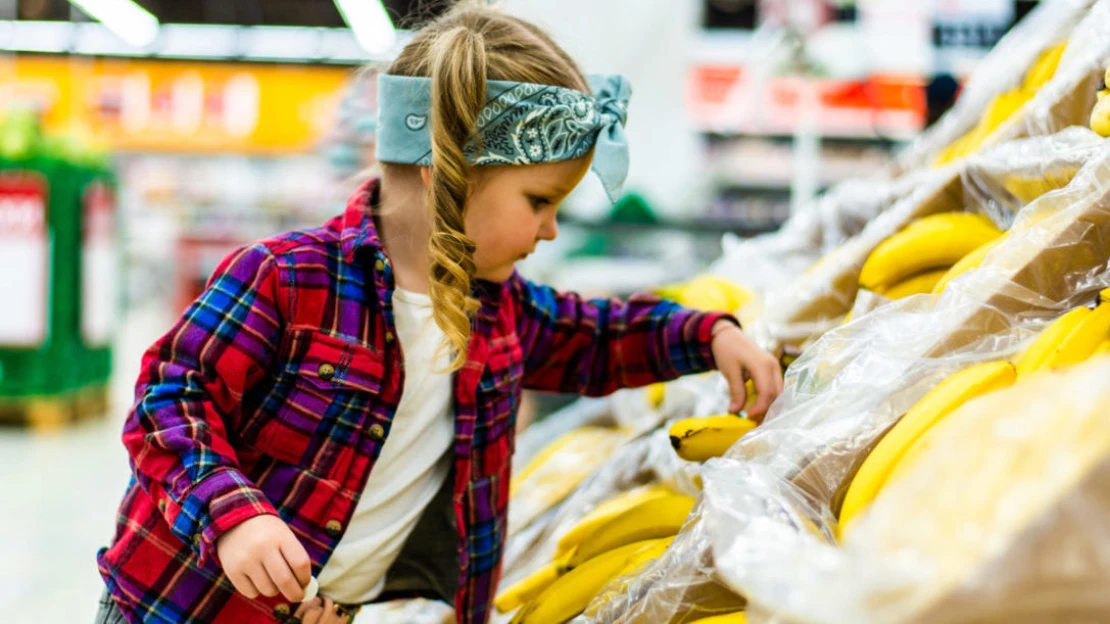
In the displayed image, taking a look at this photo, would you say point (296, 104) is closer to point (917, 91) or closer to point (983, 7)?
point (917, 91)

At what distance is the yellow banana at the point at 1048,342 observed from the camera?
2.83ft

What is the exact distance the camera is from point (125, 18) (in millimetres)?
8773

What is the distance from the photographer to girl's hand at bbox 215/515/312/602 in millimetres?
906

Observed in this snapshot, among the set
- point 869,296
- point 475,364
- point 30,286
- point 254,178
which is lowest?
point 254,178

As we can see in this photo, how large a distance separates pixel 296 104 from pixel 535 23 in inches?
452

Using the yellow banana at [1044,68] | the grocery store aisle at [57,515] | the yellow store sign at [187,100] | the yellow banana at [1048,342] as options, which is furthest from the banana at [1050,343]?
the yellow store sign at [187,100]

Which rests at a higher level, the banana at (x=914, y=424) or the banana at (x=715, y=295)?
the banana at (x=914, y=424)

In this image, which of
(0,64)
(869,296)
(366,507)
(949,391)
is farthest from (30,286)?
(0,64)

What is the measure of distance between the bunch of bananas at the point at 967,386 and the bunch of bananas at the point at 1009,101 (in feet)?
2.48

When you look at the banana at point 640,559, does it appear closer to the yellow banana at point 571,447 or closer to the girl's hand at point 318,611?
the girl's hand at point 318,611

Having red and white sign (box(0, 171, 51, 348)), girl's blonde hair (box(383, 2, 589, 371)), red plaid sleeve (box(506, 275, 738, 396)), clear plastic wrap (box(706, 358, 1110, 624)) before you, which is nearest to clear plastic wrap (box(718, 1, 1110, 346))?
red plaid sleeve (box(506, 275, 738, 396))

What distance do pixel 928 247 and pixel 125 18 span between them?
9.10 meters

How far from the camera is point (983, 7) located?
5770 millimetres

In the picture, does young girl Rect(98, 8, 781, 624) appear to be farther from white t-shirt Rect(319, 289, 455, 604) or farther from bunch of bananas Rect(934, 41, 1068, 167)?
bunch of bananas Rect(934, 41, 1068, 167)
